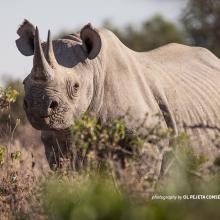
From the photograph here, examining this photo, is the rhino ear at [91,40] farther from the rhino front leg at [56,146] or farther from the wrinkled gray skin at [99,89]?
the rhino front leg at [56,146]

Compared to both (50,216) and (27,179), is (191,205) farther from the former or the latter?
(27,179)

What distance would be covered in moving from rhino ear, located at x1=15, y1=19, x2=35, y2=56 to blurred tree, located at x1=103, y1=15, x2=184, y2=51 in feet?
84.8

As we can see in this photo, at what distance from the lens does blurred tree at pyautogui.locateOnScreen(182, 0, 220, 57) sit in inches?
1024

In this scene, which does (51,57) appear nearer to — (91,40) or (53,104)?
(53,104)

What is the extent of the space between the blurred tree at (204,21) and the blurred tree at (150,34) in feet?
27.8

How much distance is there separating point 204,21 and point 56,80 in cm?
1682

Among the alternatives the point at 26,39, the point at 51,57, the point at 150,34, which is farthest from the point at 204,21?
the point at 51,57

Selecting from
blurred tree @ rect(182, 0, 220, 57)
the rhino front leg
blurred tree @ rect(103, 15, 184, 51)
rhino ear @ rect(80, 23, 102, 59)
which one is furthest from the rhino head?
blurred tree @ rect(103, 15, 184, 51)

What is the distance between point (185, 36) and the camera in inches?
1352

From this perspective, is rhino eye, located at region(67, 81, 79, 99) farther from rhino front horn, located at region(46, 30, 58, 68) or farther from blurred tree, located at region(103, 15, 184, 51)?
blurred tree, located at region(103, 15, 184, 51)

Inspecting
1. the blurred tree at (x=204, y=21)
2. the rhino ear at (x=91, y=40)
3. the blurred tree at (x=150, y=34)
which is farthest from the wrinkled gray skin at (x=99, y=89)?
the blurred tree at (x=150, y=34)

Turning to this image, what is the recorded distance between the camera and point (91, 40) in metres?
10.8

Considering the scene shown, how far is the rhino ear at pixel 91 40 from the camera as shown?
35.2 feet

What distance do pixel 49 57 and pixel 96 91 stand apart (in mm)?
635
